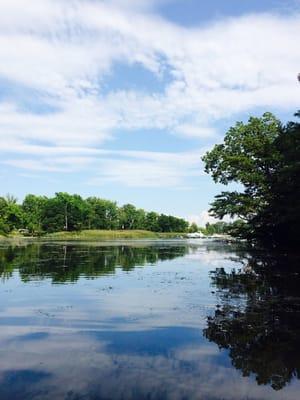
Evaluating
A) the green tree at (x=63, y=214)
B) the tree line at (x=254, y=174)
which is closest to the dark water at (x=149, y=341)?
the tree line at (x=254, y=174)

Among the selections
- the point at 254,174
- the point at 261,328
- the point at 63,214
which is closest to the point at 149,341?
the point at 261,328

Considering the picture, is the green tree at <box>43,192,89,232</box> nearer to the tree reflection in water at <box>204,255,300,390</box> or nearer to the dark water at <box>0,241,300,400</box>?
the dark water at <box>0,241,300,400</box>

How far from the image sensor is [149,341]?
1169 centimetres

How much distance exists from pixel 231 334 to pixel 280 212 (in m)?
35.1

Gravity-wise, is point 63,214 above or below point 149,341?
above

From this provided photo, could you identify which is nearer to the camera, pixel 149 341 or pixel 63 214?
pixel 149 341

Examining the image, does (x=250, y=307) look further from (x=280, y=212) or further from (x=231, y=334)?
(x=280, y=212)

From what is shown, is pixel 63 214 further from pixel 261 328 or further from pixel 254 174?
pixel 261 328

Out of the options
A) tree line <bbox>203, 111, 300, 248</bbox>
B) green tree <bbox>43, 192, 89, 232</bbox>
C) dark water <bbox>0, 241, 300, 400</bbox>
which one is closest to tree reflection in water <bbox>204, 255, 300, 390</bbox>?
dark water <bbox>0, 241, 300, 400</bbox>

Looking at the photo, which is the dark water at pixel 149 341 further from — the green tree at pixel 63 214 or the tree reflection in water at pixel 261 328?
the green tree at pixel 63 214

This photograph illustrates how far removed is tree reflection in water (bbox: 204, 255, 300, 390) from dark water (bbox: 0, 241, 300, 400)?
2 cm

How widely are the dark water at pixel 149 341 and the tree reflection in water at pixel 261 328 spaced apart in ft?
0.08

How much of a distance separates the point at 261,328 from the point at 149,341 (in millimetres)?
3463

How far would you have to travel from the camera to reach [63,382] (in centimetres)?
842
